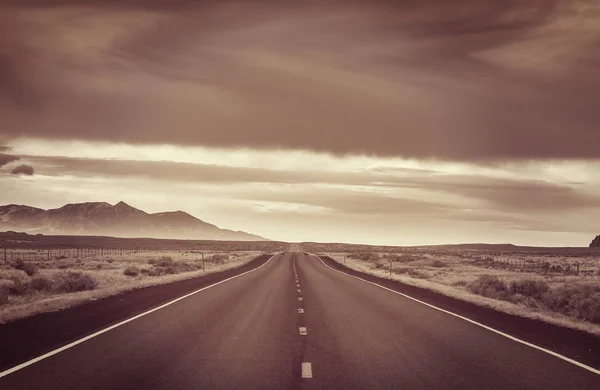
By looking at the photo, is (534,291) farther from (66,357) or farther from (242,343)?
(66,357)

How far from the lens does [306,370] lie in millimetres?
8500

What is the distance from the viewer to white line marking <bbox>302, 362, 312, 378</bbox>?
8.16 m

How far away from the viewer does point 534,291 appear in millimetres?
26188

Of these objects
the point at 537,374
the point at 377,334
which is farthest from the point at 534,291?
the point at 537,374

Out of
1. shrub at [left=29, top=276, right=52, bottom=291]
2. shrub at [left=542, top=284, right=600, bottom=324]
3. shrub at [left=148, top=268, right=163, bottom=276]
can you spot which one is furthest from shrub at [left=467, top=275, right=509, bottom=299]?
shrub at [left=148, top=268, right=163, bottom=276]

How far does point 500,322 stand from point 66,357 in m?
10.9

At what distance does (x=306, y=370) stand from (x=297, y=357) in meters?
1.07

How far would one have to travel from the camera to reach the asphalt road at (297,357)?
25.4ft

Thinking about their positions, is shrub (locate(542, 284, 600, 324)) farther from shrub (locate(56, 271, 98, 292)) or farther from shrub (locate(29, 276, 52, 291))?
shrub (locate(29, 276, 52, 291))

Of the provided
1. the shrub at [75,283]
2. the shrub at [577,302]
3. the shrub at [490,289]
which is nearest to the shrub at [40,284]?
the shrub at [75,283]

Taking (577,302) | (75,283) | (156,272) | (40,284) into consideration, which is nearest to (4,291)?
(40,284)

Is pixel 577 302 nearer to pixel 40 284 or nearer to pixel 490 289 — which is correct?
pixel 490 289

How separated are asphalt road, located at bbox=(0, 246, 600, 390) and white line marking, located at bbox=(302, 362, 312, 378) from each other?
2 centimetres

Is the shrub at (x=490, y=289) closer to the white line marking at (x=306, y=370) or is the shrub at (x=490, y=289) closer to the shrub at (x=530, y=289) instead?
the shrub at (x=530, y=289)
